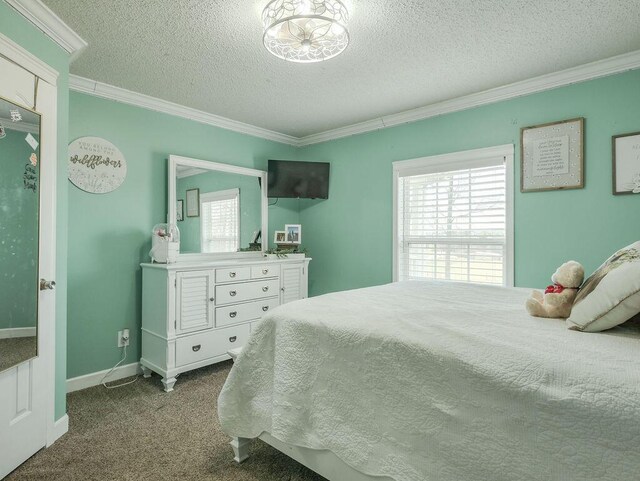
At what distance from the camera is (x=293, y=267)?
3.69 meters

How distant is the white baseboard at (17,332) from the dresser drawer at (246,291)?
4.40 feet

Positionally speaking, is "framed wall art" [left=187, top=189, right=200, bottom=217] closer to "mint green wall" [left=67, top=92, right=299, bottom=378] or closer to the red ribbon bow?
"mint green wall" [left=67, top=92, right=299, bottom=378]

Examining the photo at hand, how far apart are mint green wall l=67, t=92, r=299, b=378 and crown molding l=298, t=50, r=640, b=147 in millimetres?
1921

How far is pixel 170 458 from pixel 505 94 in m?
3.50

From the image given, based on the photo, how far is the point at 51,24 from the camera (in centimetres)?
191

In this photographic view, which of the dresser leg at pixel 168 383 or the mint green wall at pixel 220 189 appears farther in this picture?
the mint green wall at pixel 220 189

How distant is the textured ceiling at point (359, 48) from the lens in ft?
6.13

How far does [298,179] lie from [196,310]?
6.26ft

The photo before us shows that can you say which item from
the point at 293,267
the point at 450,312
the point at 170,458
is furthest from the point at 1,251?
the point at 293,267

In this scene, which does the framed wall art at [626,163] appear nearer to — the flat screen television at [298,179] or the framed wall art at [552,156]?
the framed wall art at [552,156]

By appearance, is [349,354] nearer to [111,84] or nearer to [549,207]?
[549,207]

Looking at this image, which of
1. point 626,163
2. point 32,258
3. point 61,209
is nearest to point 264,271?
point 61,209

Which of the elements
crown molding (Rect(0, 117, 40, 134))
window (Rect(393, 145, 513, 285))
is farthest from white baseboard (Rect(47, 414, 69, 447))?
window (Rect(393, 145, 513, 285))

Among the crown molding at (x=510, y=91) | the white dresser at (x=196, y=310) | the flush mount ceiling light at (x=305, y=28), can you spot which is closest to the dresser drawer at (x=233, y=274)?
the white dresser at (x=196, y=310)
